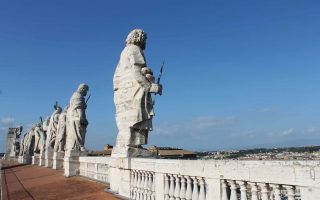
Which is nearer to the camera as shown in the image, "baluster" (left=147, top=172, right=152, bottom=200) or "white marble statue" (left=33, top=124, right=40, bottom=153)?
"baluster" (left=147, top=172, right=152, bottom=200)

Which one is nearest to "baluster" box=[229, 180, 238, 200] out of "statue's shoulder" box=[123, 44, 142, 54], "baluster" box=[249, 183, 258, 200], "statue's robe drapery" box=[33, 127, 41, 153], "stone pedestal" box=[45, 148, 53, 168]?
"baluster" box=[249, 183, 258, 200]

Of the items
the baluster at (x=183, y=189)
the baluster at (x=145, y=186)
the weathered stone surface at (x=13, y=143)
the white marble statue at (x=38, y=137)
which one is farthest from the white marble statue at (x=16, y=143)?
the baluster at (x=183, y=189)

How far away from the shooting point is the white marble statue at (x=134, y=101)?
367 inches

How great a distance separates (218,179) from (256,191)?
2.72 feet

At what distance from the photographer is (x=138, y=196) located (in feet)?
27.3

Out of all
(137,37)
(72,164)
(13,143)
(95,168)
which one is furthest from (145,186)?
(13,143)

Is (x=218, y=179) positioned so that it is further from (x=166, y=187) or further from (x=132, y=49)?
(x=132, y=49)

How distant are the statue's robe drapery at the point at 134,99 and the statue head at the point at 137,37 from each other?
0.17 metres

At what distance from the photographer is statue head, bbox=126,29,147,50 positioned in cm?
1007

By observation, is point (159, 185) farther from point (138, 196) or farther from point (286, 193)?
point (286, 193)

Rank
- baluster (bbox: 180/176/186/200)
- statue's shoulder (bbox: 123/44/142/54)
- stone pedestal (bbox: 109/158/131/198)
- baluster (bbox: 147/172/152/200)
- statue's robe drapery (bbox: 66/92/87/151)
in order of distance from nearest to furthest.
Answer: baluster (bbox: 180/176/186/200), baluster (bbox: 147/172/152/200), stone pedestal (bbox: 109/158/131/198), statue's shoulder (bbox: 123/44/142/54), statue's robe drapery (bbox: 66/92/87/151)

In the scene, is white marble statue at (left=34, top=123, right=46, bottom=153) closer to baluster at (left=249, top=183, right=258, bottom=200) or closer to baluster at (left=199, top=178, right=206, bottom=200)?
baluster at (left=199, top=178, right=206, bottom=200)

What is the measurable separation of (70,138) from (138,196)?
905cm

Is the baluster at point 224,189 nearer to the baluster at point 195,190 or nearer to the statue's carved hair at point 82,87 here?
the baluster at point 195,190
